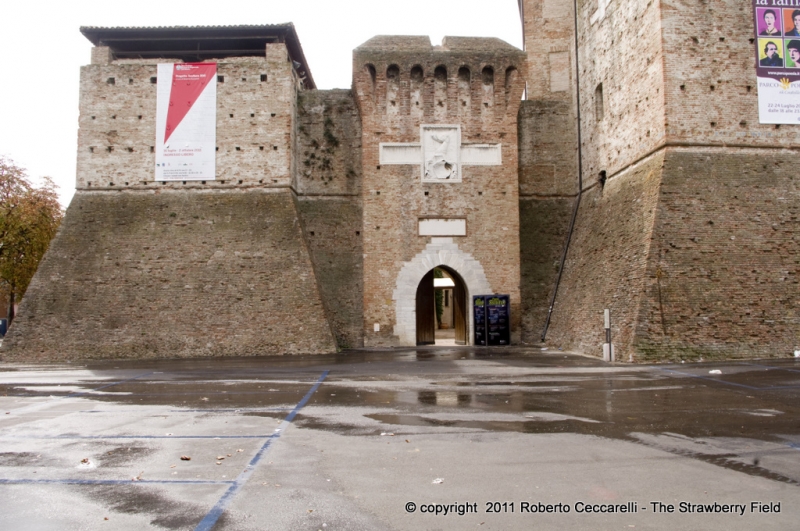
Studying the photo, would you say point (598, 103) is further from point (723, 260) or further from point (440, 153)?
point (723, 260)

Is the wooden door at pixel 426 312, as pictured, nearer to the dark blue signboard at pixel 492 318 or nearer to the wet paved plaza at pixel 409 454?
the dark blue signboard at pixel 492 318

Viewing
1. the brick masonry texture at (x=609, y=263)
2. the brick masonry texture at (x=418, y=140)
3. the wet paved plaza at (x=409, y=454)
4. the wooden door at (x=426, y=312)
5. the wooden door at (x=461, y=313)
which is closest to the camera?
the wet paved plaza at (x=409, y=454)

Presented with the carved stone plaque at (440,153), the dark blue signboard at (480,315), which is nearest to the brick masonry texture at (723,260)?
the dark blue signboard at (480,315)

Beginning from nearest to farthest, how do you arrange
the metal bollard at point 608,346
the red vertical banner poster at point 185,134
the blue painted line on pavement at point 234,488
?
the blue painted line on pavement at point 234,488 < the metal bollard at point 608,346 < the red vertical banner poster at point 185,134

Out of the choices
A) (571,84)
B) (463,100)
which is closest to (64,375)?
(463,100)

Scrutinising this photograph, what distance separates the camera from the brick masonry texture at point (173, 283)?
58.2ft

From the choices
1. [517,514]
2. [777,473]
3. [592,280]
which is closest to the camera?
[517,514]

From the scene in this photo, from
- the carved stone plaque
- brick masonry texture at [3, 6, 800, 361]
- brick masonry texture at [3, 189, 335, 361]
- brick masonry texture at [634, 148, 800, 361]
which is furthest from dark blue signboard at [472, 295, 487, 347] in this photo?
brick masonry texture at [634, 148, 800, 361]

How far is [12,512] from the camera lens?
4414 millimetres

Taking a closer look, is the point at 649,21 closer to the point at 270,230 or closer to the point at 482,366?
the point at 482,366

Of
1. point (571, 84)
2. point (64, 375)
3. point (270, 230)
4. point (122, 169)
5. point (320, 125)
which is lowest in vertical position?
point (64, 375)

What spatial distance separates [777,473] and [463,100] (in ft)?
59.3

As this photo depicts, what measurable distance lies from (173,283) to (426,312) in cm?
908

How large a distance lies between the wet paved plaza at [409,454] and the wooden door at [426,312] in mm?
11406
